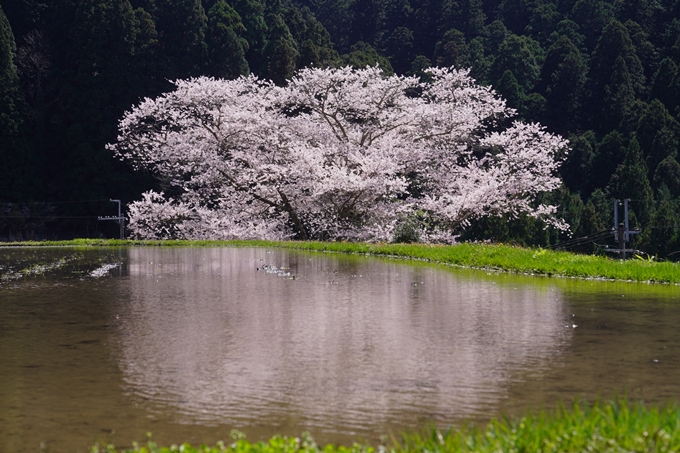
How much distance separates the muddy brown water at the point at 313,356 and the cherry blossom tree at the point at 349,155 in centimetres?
1921

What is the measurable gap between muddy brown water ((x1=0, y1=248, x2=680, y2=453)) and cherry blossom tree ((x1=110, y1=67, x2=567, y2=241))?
19212 mm

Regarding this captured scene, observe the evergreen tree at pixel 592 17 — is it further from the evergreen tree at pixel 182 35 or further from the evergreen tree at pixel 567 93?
the evergreen tree at pixel 182 35

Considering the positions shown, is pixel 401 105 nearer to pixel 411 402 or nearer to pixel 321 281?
pixel 321 281

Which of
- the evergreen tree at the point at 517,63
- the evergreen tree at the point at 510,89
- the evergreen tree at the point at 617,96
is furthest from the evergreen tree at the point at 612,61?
the evergreen tree at the point at 517,63

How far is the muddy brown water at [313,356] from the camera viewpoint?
5.78 meters

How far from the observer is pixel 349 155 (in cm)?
3397

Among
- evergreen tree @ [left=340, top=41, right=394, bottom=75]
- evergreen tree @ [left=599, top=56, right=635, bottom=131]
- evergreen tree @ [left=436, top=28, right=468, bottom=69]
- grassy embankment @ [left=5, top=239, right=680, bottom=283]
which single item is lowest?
grassy embankment @ [left=5, top=239, right=680, bottom=283]

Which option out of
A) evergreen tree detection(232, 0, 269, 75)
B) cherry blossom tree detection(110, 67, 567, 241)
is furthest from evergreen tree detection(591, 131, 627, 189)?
cherry blossom tree detection(110, 67, 567, 241)

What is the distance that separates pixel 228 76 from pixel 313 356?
2230 inches

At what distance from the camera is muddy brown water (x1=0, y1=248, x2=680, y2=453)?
5781 mm

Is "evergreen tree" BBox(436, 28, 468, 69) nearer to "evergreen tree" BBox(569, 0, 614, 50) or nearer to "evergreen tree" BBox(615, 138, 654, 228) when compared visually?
"evergreen tree" BBox(569, 0, 614, 50)

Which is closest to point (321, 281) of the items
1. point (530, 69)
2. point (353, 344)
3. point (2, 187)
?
point (353, 344)

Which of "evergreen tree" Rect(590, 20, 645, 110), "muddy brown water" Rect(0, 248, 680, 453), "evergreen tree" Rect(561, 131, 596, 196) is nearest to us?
"muddy brown water" Rect(0, 248, 680, 453)

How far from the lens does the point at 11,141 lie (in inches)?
2226
